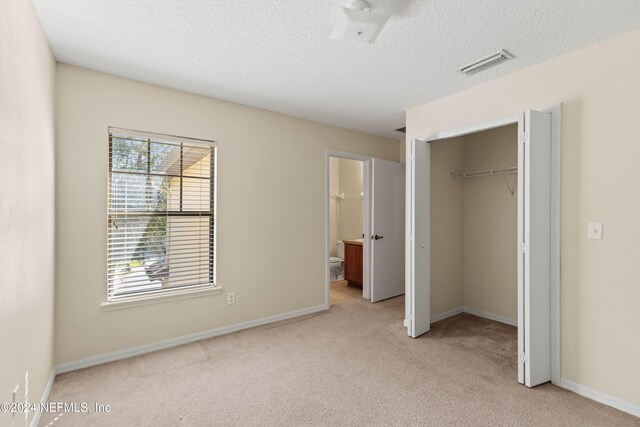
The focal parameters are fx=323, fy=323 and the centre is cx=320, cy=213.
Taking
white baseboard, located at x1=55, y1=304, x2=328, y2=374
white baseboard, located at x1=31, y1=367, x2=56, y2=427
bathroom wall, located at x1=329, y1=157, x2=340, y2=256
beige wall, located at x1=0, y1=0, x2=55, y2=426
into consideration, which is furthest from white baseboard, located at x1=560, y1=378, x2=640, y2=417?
bathroom wall, located at x1=329, y1=157, x2=340, y2=256

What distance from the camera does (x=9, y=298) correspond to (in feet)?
4.86

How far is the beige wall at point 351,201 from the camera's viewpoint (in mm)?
6285

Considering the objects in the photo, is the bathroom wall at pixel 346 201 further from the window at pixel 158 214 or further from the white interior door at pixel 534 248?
the white interior door at pixel 534 248

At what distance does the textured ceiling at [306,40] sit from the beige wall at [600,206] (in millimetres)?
203

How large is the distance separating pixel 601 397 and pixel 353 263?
3.55 m

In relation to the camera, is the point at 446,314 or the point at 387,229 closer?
the point at 446,314

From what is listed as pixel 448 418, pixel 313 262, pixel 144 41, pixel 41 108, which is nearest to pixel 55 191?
pixel 41 108

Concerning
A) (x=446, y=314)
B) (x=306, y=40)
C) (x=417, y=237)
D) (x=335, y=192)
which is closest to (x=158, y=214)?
(x=306, y=40)

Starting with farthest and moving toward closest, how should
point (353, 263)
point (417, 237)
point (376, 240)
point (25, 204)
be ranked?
1. point (353, 263)
2. point (376, 240)
3. point (417, 237)
4. point (25, 204)

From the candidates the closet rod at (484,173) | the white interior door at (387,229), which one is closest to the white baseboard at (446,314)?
the white interior door at (387,229)

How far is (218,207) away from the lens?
341cm

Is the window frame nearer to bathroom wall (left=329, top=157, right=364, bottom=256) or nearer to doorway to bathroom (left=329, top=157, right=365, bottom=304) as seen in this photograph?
doorway to bathroom (left=329, top=157, right=365, bottom=304)

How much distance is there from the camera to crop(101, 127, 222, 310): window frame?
2.85m

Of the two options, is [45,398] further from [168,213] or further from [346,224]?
[346,224]
